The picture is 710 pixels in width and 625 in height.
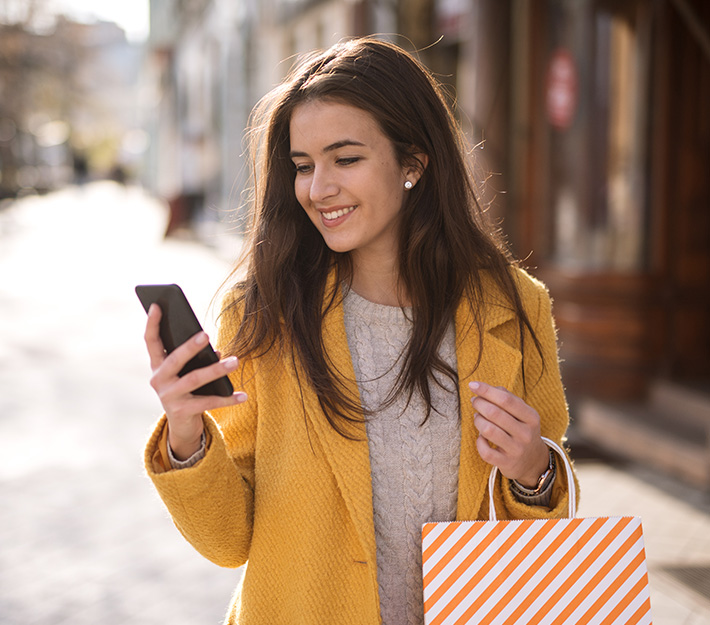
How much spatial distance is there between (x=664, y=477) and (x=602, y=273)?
2.02m

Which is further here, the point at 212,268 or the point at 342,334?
the point at 212,268

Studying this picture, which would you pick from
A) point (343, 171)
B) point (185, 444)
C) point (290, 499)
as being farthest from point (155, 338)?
point (343, 171)

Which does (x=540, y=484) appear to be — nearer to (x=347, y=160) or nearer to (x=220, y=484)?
(x=220, y=484)

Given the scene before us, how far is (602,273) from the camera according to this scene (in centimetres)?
740

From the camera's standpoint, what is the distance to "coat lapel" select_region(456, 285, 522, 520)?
1979mm

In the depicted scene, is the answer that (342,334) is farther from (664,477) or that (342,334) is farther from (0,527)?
(664,477)

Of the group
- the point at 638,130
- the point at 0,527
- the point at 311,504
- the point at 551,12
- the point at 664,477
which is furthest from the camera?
the point at 551,12

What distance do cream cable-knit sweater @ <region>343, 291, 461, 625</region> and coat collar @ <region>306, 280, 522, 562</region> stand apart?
0.15 ft

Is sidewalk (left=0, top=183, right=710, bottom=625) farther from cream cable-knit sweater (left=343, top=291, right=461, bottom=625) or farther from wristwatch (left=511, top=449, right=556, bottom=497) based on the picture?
wristwatch (left=511, top=449, right=556, bottom=497)

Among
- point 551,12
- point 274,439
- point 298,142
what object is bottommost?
point 274,439

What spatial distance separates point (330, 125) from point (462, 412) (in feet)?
2.39

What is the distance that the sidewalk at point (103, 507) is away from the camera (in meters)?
4.25

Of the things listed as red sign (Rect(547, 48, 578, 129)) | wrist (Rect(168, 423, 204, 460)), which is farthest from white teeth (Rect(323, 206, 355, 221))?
red sign (Rect(547, 48, 578, 129))

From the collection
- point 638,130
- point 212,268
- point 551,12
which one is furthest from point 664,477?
point 212,268
